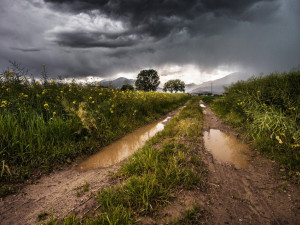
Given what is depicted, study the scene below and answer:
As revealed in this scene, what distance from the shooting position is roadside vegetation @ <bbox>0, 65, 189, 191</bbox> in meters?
3.04

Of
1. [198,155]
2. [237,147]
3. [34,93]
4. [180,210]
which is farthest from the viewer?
[34,93]

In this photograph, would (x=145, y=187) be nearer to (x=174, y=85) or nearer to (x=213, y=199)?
(x=213, y=199)

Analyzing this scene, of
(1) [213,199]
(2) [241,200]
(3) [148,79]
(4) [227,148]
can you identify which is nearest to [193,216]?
(1) [213,199]

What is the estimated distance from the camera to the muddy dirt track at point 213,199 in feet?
6.25

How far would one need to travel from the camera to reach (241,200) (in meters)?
2.17

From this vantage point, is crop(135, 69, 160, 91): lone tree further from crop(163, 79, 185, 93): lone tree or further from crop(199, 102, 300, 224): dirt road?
crop(199, 102, 300, 224): dirt road

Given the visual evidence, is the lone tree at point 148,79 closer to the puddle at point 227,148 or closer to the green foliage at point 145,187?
the puddle at point 227,148

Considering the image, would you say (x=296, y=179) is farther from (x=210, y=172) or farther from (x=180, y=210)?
(x=180, y=210)

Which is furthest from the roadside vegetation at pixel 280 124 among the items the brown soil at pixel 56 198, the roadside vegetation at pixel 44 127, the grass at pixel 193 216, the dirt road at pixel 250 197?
the roadside vegetation at pixel 44 127

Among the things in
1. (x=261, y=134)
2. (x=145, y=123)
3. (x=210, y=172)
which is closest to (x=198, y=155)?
(x=210, y=172)

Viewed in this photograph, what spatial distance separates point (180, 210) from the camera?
194 centimetres

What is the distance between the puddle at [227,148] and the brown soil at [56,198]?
9.50 feet

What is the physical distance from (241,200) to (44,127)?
4763 millimetres

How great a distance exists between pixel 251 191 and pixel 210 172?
72cm
